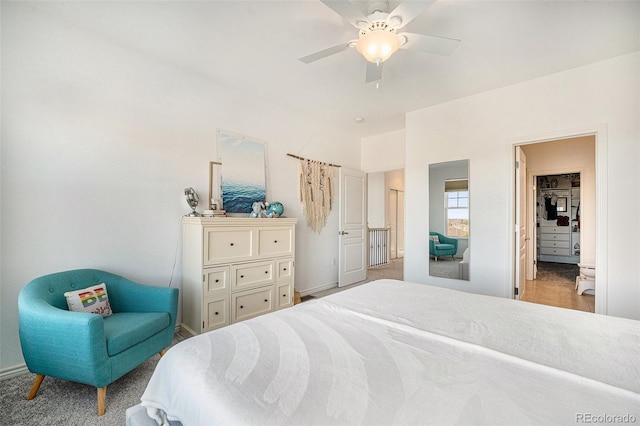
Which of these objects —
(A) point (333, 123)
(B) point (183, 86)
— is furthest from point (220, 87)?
(A) point (333, 123)

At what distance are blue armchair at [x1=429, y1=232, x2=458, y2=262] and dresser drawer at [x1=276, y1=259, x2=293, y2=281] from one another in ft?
6.44

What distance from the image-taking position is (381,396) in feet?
2.68

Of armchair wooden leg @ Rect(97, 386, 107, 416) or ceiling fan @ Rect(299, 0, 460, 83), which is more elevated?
ceiling fan @ Rect(299, 0, 460, 83)

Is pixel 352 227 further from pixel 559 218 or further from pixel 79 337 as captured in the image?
pixel 559 218

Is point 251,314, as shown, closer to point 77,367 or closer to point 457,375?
point 77,367

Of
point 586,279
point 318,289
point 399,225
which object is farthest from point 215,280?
point 399,225

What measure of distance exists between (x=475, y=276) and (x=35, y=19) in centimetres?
492

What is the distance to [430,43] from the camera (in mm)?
1954

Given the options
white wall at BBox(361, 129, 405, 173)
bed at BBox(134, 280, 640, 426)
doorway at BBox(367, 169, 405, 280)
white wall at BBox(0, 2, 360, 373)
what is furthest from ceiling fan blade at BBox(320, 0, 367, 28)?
doorway at BBox(367, 169, 405, 280)

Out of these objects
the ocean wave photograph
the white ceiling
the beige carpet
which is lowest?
the beige carpet

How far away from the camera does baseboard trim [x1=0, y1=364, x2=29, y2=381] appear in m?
1.98

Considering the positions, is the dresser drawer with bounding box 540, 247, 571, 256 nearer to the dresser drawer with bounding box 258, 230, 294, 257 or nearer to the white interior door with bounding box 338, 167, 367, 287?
the white interior door with bounding box 338, 167, 367, 287

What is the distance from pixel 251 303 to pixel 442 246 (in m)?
2.58

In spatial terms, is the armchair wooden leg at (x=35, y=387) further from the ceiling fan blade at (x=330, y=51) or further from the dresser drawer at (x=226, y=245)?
the ceiling fan blade at (x=330, y=51)
